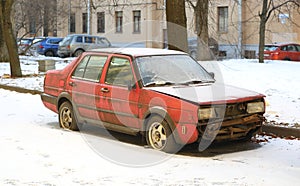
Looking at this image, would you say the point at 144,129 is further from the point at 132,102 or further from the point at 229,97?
the point at 229,97

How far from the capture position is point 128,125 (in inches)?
352

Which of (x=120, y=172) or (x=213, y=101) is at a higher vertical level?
(x=213, y=101)

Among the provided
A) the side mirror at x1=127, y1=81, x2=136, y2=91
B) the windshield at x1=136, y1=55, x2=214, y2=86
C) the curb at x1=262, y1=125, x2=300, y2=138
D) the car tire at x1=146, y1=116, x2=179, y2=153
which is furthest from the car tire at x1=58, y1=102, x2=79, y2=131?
the curb at x1=262, y1=125, x2=300, y2=138

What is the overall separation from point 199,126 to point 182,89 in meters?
0.86

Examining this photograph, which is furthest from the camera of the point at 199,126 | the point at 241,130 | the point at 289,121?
the point at 289,121

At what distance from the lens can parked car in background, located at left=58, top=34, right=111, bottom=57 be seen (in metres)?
38.1

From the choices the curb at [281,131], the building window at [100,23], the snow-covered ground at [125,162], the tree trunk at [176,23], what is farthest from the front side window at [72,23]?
the curb at [281,131]

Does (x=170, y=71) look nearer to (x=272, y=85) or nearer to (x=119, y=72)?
(x=119, y=72)

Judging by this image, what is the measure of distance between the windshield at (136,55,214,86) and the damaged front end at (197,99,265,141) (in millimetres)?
1030

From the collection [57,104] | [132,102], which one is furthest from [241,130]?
[57,104]

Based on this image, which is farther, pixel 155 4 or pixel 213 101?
pixel 155 4

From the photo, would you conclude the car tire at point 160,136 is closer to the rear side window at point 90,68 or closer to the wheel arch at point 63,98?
the rear side window at point 90,68

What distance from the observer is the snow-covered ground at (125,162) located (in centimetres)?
672

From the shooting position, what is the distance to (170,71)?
9305 millimetres
